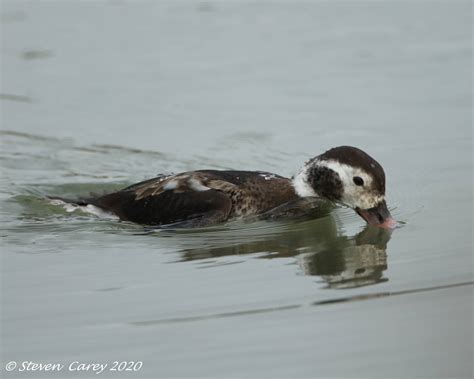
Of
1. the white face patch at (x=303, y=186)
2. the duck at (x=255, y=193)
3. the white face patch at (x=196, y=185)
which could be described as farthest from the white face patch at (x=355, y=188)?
the white face patch at (x=196, y=185)

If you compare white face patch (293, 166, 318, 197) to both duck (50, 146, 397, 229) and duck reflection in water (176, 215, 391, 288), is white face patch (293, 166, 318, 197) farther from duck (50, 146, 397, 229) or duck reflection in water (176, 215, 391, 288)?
duck reflection in water (176, 215, 391, 288)

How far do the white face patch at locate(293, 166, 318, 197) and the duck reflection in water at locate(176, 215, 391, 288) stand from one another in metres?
0.26

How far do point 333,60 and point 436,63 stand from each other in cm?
152

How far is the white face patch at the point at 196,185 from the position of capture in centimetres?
1057

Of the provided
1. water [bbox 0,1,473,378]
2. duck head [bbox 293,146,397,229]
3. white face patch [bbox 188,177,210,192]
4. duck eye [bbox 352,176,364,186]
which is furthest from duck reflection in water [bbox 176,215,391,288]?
white face patch [bbox 188,177,210,192]

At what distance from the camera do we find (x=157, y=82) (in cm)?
1634

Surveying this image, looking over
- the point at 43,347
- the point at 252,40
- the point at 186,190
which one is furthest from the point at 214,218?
the point at 252,40

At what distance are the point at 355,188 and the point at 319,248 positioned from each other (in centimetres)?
80

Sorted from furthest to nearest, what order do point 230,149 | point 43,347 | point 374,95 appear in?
point 374,95, point 230,149, point 43,347

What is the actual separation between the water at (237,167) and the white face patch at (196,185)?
1.38ft

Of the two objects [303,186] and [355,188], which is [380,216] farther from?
[303,186]

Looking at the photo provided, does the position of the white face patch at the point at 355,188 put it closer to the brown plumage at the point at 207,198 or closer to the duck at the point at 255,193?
the duck at the point at 255,193

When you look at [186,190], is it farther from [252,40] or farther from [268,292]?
[252,40]

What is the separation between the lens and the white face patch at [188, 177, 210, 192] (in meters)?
10.6
